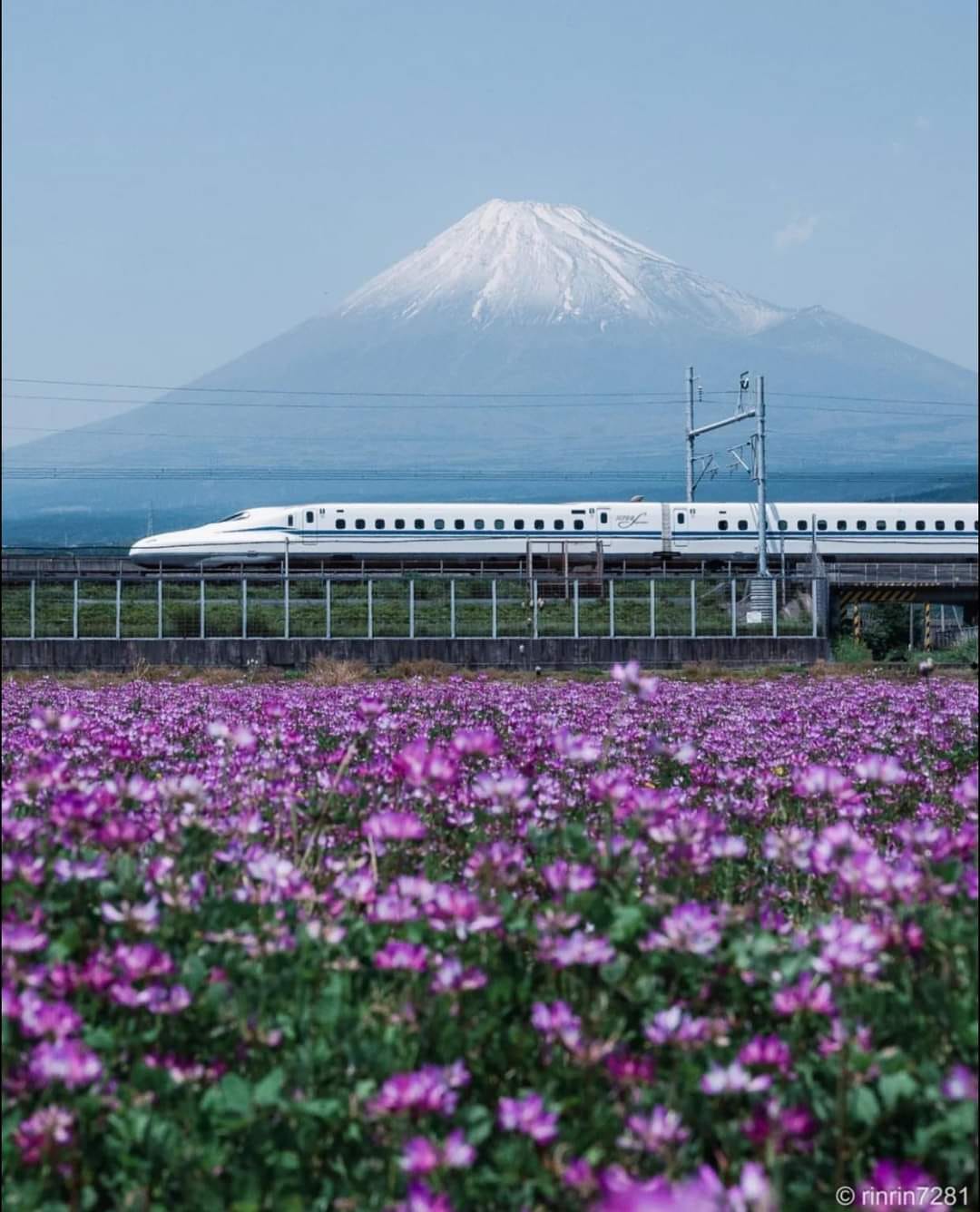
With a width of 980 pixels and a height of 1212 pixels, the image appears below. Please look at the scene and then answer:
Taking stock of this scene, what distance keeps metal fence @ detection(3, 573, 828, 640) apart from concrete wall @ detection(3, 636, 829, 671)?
1.24 feet

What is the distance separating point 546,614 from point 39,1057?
27.9 metres

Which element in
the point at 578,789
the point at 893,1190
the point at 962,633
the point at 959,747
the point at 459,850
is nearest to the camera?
the point at 893,1190

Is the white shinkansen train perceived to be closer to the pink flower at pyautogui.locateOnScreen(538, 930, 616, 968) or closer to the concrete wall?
the concrete wall

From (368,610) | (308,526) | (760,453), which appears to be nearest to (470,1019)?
(368,610)

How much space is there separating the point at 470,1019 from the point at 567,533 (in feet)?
172

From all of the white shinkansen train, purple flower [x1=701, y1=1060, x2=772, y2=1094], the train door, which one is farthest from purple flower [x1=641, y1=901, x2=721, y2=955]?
the train door

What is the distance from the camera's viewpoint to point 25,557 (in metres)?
47.6

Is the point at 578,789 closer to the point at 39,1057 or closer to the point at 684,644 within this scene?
the point at 39,1057

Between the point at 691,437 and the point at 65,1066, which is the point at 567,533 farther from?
the point at 65,1066

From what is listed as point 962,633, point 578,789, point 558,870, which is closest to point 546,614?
point 962,633

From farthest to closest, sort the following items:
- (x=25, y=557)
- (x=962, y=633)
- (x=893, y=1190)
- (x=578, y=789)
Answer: (x=25, y=557) → (x=962, y=633) → (x=578, y=789) → (x=893, y=1190)

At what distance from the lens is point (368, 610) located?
30328mm

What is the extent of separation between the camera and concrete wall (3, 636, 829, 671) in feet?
96.0

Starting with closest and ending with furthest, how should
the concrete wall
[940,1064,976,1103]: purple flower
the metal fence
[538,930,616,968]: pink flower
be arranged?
[940,1064,976,1103]: purple flower → [538,930,616,968]: pink flower → the concrete wall → the metal fence
